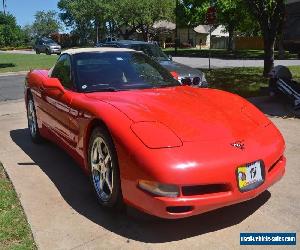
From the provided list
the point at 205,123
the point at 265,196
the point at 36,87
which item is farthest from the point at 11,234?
the point at 36,87

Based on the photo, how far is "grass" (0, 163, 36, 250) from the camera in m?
3.39

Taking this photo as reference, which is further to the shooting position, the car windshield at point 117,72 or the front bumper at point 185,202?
the car windshield at point 117,72

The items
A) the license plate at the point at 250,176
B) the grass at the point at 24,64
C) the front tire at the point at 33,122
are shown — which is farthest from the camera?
the grass at the point at 24,64

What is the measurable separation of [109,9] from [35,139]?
5549cm

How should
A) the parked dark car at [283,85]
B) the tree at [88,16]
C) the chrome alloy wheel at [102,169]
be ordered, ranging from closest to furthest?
the chrome alloy wheel at [102,169], the parked dark car at [283,85], the tree at [88,16]

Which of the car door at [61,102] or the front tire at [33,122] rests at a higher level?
the car door at [61,102]

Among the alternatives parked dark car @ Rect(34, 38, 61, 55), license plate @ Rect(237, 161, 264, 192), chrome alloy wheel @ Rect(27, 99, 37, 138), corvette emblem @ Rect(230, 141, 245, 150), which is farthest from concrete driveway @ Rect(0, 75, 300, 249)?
parked dark car @ Rect(34, 38, 61, 55)

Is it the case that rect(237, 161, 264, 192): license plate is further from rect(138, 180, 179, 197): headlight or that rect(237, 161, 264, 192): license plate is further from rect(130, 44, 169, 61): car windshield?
rect(130, 44, 169, 61): car windshield

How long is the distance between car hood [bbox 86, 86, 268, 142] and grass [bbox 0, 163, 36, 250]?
1.27 metres

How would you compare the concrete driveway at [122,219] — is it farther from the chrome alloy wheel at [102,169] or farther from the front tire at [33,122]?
the front tire at [33,122]

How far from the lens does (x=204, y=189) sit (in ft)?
10.8

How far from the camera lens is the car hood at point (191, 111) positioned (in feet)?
11.9

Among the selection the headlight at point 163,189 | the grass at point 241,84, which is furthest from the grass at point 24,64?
the headlight at point 163,189

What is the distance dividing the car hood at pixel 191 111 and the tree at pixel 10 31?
6886 centimetres
